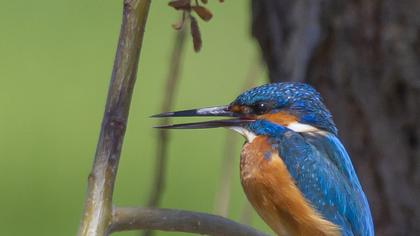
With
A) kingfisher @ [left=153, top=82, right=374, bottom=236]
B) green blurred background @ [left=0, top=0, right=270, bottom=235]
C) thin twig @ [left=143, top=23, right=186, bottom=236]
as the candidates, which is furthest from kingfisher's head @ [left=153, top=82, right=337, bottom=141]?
green blurred background @ [left=0, top=0, right=270, bottom=235]

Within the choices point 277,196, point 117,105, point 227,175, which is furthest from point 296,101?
point 117,105

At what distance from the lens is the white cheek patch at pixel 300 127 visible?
313 cm

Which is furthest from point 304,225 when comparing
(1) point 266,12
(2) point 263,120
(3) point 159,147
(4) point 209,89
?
(4) point 209,89

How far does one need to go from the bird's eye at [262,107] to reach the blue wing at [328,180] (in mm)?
87

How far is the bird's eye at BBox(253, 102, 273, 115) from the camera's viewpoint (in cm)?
305

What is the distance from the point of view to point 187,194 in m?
4.93

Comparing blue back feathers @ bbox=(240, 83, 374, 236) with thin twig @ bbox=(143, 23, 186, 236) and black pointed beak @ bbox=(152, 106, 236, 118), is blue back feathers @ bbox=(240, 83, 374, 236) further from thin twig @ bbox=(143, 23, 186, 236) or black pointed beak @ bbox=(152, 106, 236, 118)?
thin twig @ bbox=(143, 23, 186, 236)

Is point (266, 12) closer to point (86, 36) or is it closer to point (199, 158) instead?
point (199, 158)

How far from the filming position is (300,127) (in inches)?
124

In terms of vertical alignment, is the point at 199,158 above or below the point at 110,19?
below

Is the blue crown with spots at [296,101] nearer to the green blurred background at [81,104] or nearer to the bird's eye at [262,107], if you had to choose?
the bird's eye at [262,107]

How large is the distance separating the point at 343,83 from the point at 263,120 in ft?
1.34

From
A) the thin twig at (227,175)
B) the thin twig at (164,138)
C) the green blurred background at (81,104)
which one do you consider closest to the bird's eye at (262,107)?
the thin twig at (164,138)

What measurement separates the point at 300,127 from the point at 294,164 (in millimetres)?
157
